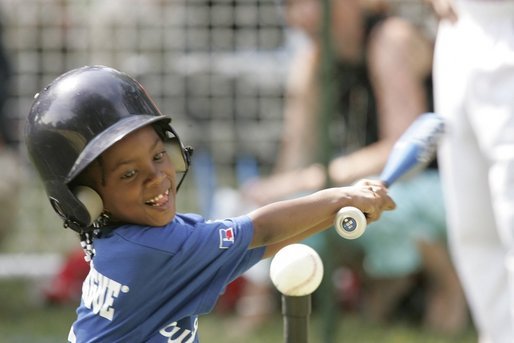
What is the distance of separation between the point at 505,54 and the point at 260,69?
3.53 meters

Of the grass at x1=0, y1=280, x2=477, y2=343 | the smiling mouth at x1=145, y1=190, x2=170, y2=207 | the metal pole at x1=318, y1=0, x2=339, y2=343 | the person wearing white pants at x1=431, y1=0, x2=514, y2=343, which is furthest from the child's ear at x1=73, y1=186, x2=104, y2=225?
the grass at x1=0, y1=280, x2=477, y2=343

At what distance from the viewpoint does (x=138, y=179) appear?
2783mm

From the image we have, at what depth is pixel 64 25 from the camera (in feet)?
24.0

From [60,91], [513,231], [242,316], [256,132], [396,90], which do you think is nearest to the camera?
[60,91]

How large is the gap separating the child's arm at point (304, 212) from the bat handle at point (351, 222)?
0.08 meters

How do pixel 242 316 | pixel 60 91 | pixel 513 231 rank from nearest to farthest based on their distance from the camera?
pixel 60 91
pixel 513 231
pixel 242 316

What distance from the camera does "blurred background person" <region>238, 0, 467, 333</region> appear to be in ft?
18.2

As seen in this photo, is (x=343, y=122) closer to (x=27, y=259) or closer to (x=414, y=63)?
(x=414, y=63)

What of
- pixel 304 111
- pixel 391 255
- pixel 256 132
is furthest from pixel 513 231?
pixel 256 132

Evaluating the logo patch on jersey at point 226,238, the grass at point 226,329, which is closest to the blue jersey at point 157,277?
the logo patch on jersey at point 226,238

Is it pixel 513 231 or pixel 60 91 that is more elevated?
pixel 60 91

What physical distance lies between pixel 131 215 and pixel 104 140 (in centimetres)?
20

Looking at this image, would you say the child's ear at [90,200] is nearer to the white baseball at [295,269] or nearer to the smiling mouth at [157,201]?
the smiling mouth at [157,201]

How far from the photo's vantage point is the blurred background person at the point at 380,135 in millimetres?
5543
